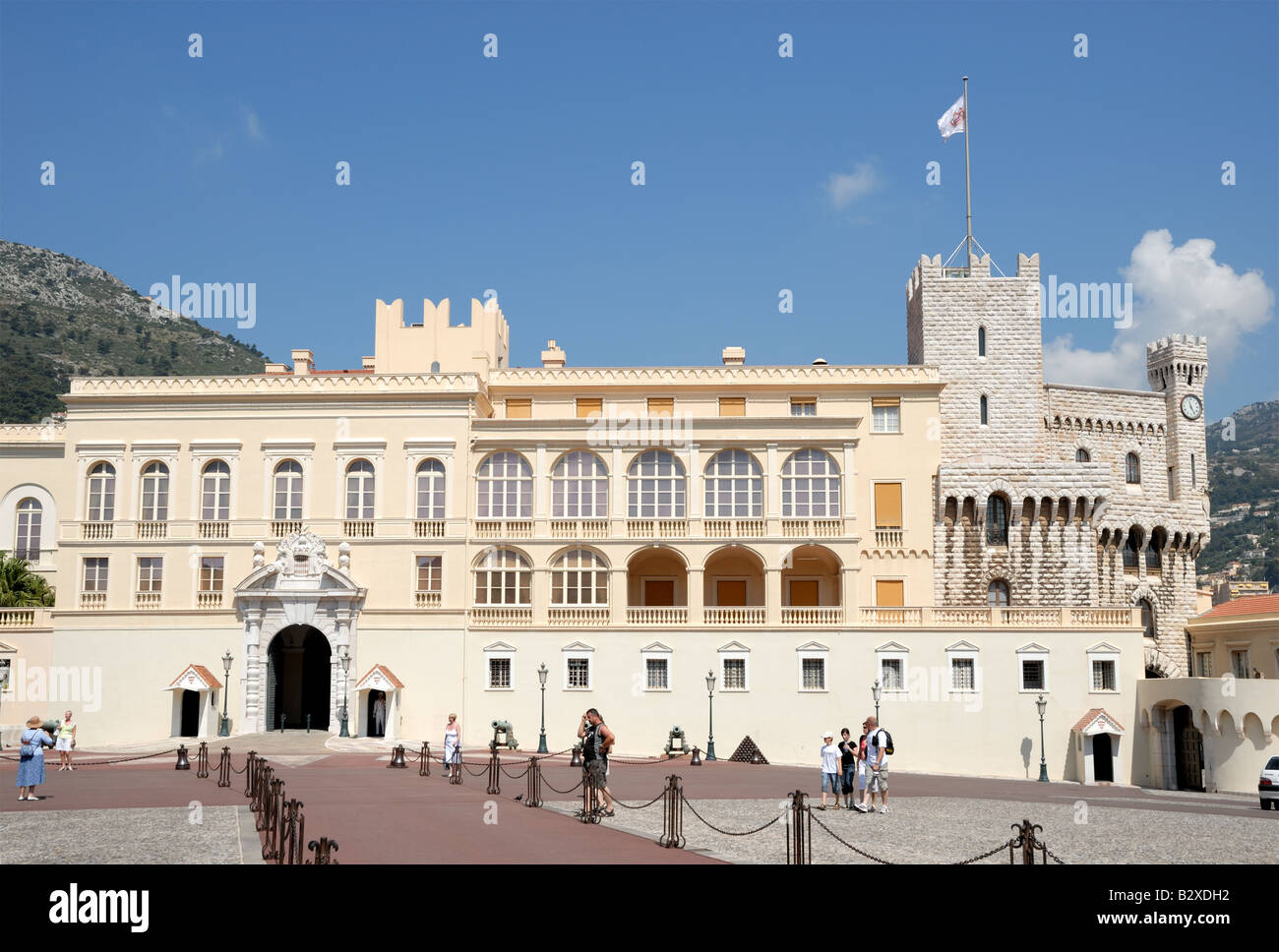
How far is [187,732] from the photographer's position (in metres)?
48.8

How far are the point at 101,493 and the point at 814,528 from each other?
28.7 m

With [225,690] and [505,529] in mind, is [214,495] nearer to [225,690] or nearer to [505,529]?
[225,690]

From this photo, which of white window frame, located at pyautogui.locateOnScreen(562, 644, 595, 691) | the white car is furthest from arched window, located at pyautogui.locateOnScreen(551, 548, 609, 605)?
the white car

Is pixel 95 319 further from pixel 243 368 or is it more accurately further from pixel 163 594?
pixel 163 594

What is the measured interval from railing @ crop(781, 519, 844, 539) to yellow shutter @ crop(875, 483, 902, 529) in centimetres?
432

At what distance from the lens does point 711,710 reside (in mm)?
47562

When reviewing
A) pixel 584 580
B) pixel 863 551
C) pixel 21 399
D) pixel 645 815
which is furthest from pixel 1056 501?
pixel 21 399

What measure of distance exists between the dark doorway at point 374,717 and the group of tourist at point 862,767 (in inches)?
969

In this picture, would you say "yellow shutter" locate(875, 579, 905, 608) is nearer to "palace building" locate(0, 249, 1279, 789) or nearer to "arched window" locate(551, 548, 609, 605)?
"palace building" locate(0, 249, 1279, 789)

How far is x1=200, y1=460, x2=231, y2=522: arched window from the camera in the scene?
51.1 metres

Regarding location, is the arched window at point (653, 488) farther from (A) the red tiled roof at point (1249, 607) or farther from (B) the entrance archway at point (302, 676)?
(A) the red tiled roof at point (1249, 607)

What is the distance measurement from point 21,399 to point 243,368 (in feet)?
117

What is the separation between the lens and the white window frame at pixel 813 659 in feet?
158
